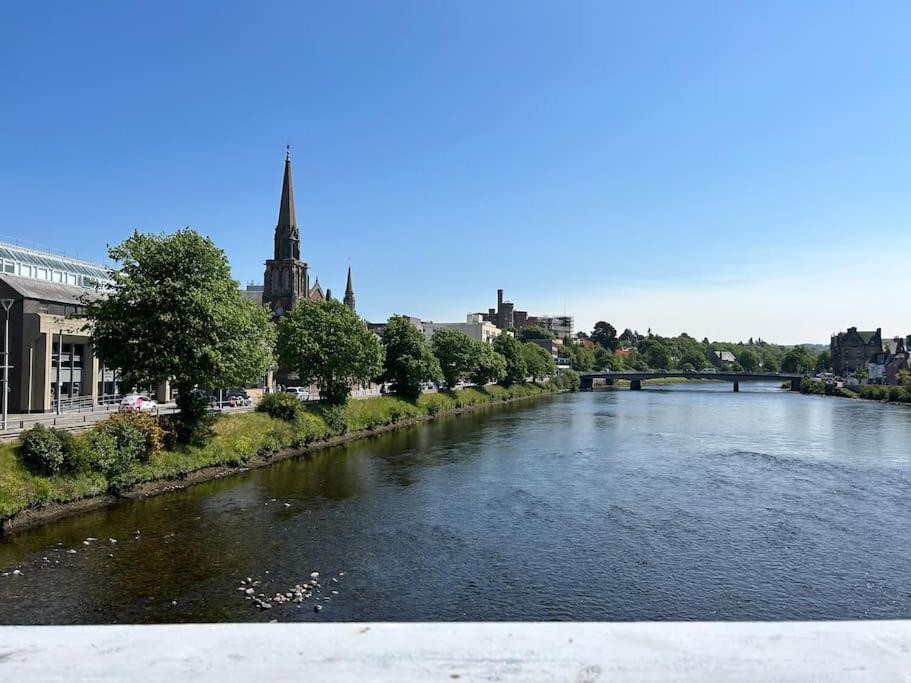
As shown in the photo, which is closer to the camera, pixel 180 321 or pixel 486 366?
pixel 180 321

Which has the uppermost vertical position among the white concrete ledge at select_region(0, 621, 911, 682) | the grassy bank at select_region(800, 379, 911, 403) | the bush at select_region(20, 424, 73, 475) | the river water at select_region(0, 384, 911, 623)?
the white concrete ledge at select_region(0, 621, 911, 682)

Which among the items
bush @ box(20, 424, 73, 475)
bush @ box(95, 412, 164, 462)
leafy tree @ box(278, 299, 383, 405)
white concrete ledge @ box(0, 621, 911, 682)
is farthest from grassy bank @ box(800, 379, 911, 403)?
white concrete ledge @ box(0, 621, 911, 682)

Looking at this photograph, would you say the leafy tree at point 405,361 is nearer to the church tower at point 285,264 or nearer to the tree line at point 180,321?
the tree line at point 180,321

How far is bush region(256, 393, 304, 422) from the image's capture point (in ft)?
178

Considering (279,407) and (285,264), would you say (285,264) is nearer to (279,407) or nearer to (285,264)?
(285,264)

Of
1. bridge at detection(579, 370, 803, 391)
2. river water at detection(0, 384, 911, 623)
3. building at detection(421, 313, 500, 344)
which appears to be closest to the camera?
river water at detection(0, 384, 911, 623)

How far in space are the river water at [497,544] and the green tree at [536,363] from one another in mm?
86787

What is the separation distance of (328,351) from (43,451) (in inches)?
1337

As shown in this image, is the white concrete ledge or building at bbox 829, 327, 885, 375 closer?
the white concrete ledge

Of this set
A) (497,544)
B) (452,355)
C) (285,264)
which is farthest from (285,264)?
(497,544)

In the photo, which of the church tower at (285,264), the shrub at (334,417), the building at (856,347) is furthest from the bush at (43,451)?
the building at (856,347)

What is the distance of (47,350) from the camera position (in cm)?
5441

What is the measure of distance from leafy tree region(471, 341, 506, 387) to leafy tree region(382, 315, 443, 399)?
87.4 feet

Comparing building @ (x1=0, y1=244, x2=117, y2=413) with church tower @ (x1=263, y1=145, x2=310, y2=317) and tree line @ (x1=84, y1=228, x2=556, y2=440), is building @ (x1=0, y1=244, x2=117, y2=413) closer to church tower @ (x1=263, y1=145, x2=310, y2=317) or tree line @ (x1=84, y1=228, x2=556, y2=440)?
tree line @ (x1=84, y1=228, x2=556, y2=440)
